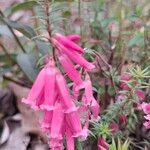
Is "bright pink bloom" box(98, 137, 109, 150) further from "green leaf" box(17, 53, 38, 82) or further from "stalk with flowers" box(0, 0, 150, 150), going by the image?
"green leaf" box(17, 53, 38, 82)

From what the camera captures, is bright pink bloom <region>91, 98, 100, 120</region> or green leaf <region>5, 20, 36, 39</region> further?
green leaf <region>5, 20, 36, 39</region>

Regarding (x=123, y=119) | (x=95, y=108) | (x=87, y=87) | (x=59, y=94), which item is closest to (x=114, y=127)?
(x=123, y=119)

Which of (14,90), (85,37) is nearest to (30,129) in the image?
(14,90)

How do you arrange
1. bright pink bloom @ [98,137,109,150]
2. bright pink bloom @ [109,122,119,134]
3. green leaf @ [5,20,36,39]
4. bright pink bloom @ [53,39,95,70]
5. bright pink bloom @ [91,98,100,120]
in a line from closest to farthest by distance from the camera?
bright pink bloom @ [53,39,95,70], bright pink bloom @ [91,98,100,120], bright pink bloom @ [98,137,109,150], bright pink bloom @ [109,122,119,134], green leaf @ [5,20,36,39]

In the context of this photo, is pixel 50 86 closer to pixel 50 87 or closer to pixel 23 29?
pixel 50 87

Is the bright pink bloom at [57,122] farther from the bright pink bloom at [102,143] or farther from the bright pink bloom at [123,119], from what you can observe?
the bright pink bloom at [123,119]

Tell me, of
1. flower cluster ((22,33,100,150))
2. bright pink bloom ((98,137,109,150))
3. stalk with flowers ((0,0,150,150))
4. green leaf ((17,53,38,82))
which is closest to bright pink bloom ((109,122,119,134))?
stalk with flowers ((0,0,150,150))

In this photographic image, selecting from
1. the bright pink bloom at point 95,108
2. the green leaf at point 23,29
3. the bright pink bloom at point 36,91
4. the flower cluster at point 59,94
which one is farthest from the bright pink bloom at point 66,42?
the green leaf at point 23,29
